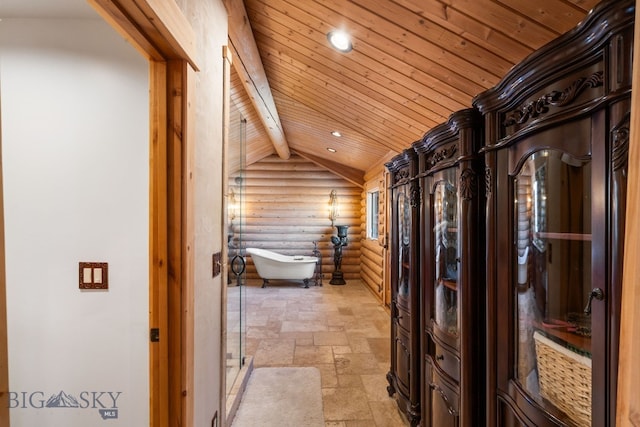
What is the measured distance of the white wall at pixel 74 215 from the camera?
5.32 ft

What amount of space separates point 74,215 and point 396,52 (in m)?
2.07

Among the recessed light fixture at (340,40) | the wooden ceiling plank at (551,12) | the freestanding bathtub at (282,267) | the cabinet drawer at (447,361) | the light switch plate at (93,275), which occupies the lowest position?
the freestanding bathtub at (282,267)

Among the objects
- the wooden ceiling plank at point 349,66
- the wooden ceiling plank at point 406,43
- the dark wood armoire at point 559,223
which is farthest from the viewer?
the wooden ceiling plank at point 349,66

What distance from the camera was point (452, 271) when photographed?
166cm

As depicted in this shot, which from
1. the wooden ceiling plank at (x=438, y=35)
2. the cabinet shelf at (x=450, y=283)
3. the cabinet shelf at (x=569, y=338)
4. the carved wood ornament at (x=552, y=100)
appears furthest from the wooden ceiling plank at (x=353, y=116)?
the cabinet shelf at (x=569, y=338)

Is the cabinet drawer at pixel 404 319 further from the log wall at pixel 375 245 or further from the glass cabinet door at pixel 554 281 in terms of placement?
the log wall at pixel 375 245

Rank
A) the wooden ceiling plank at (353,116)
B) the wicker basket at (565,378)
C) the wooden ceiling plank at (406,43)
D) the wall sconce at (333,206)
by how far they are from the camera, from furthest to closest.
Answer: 1. the wall sconce at (333,206)
2. the wooden ceiling plank at (353,116)
3. the wooden ceiling plank at (406,43)
4. the wicker basket at (565,378)

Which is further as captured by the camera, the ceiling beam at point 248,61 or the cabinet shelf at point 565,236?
the ceiling beam at point 248,61

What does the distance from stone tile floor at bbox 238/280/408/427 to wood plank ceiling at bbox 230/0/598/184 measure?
227cm

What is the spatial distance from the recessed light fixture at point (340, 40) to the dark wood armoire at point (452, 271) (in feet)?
2.89

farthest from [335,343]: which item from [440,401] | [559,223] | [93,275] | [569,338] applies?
[559,223]

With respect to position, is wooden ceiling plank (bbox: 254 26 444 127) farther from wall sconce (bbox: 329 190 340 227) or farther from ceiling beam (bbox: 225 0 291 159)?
wall sconce (bbox: 329 190 340 227)

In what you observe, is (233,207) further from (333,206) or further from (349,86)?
(333,206)

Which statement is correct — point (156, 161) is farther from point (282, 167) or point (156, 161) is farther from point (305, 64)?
point (282, 167)
